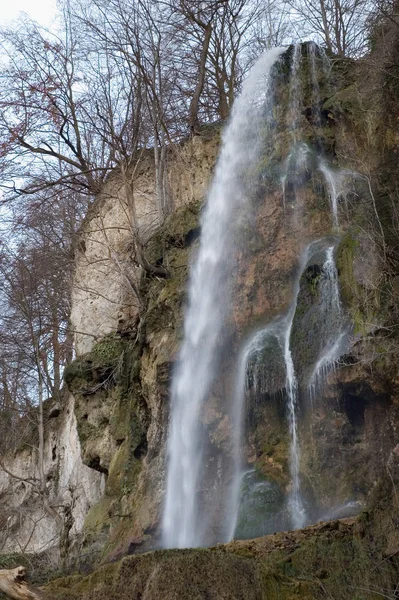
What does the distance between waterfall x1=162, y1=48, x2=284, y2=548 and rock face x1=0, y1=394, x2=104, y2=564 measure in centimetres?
450

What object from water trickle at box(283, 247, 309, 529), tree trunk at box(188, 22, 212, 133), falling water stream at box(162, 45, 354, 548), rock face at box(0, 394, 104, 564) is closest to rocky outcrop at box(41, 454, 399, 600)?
water trickle at box(283, 247, 309, 529)

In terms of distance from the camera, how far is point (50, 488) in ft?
58.7

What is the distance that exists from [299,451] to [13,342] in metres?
11.9

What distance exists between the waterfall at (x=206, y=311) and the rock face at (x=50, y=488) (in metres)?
4.50

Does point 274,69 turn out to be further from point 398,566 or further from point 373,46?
point 398,566

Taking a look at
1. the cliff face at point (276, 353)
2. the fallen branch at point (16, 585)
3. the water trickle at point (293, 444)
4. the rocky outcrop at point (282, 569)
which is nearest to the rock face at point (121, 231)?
the cliff face at point (276, 353)

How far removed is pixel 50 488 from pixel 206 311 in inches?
295

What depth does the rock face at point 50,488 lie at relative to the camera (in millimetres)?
16203

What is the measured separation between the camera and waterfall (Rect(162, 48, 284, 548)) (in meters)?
11.1

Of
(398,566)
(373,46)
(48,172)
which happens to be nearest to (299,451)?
(398,566)

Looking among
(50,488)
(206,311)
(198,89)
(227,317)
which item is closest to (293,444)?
(227,317)

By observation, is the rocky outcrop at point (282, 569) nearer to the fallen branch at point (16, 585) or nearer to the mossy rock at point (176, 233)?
the fallen branch at point (16, 585)

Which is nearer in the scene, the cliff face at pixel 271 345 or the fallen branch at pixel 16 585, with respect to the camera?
the fallen branch at pixel 16 585

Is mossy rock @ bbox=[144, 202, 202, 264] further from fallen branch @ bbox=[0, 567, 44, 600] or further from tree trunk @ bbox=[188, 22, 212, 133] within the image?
fallen branch @ bbox=[0, 567, 44, 600]
